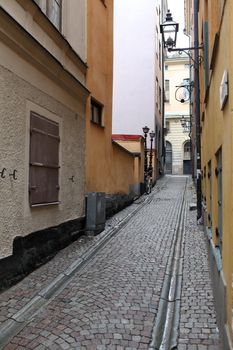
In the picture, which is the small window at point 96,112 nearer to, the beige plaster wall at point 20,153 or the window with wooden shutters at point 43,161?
the beige plaster wall at point 20,153

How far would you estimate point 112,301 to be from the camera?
5.50 m

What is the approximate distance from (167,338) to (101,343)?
69cm

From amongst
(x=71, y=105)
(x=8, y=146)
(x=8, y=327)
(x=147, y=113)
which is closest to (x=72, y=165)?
(x=71, y=105)

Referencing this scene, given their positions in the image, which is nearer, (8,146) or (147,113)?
(8,146)

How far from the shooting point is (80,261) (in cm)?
748

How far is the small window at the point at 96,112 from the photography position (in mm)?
11023

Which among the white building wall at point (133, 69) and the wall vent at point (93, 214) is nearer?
the wall vent at point (93, 214)

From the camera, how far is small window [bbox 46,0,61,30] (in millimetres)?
8029

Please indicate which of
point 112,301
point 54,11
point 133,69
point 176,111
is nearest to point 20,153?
point 112,301

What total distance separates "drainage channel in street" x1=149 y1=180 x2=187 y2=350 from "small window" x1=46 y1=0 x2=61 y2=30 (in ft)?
15.7

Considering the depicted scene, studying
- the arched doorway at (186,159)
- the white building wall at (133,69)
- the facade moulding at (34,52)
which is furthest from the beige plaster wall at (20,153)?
the arched doorway at (186,159)

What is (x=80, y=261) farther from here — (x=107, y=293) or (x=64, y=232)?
(x=107, y=293)

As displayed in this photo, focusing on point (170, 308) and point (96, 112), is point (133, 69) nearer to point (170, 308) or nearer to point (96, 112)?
point (96, 112)

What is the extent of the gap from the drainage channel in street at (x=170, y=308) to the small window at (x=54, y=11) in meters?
4.79
